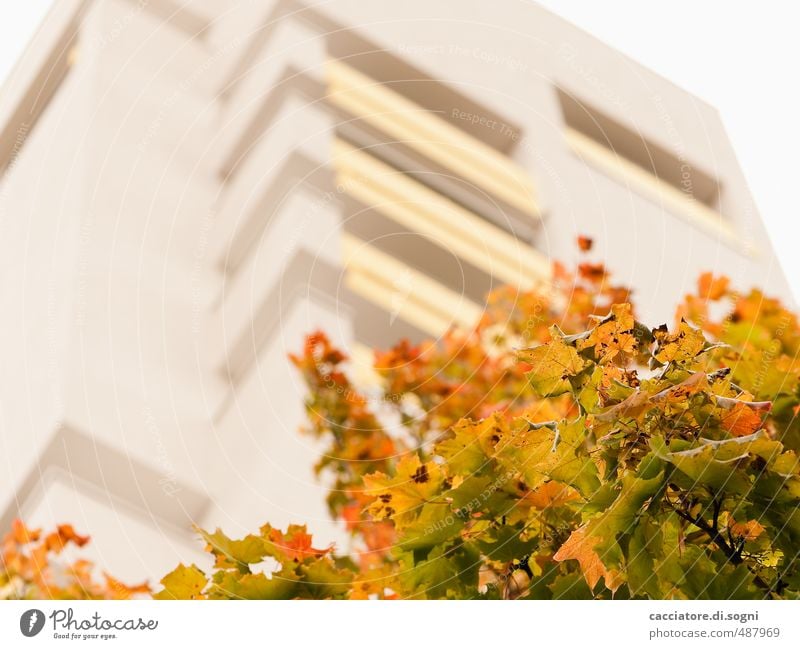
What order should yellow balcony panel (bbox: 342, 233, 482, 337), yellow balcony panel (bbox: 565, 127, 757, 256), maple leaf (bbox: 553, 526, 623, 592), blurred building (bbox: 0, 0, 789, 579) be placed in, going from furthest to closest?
yellow balcony panel (bbox: 565, 127, 757, 256), yellow balcony panel (bbox: 342, 233, 482, 337), blurred building (bbox: 0, 0, 789, 579), maple leaf (bbox: 553, 526, 623, 592)

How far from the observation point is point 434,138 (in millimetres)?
2678

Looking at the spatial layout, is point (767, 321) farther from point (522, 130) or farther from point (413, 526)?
point (522, 130)

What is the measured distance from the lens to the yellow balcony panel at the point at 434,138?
2.63 meters

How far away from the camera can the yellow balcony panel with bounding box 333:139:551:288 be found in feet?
8.23

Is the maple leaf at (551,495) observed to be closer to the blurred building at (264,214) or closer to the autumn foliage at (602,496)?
the autumn foliage at (602,496)

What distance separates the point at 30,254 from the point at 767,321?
1.65 m

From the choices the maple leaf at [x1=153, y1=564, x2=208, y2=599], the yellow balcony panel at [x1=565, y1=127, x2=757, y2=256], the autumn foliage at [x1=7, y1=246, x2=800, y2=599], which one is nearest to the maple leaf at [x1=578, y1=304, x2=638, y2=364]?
the autumn foliage at [x1=7, y1=246, x2=800, y2=599]

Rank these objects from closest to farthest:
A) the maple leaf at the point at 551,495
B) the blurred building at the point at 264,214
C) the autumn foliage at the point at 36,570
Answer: the maple leaf at the point at 551,495
the autumn foliage at the point at 36,570
the blurred building at the point at 264,214

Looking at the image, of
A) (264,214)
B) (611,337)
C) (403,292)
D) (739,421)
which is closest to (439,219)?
(403,292)

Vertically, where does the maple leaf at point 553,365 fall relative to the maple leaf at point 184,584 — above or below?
above

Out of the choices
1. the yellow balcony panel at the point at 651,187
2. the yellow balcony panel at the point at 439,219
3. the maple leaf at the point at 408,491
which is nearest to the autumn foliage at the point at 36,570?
the maple leaf at the point at 408,491

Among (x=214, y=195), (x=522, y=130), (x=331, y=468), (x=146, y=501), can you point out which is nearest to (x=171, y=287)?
(x=214, y=195)

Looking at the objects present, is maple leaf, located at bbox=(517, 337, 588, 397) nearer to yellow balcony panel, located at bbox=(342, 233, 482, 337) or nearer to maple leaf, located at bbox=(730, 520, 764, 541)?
maple leaf, located at bbox=(730, 520, 764, 541)

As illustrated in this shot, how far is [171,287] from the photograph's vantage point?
91.5 inches
